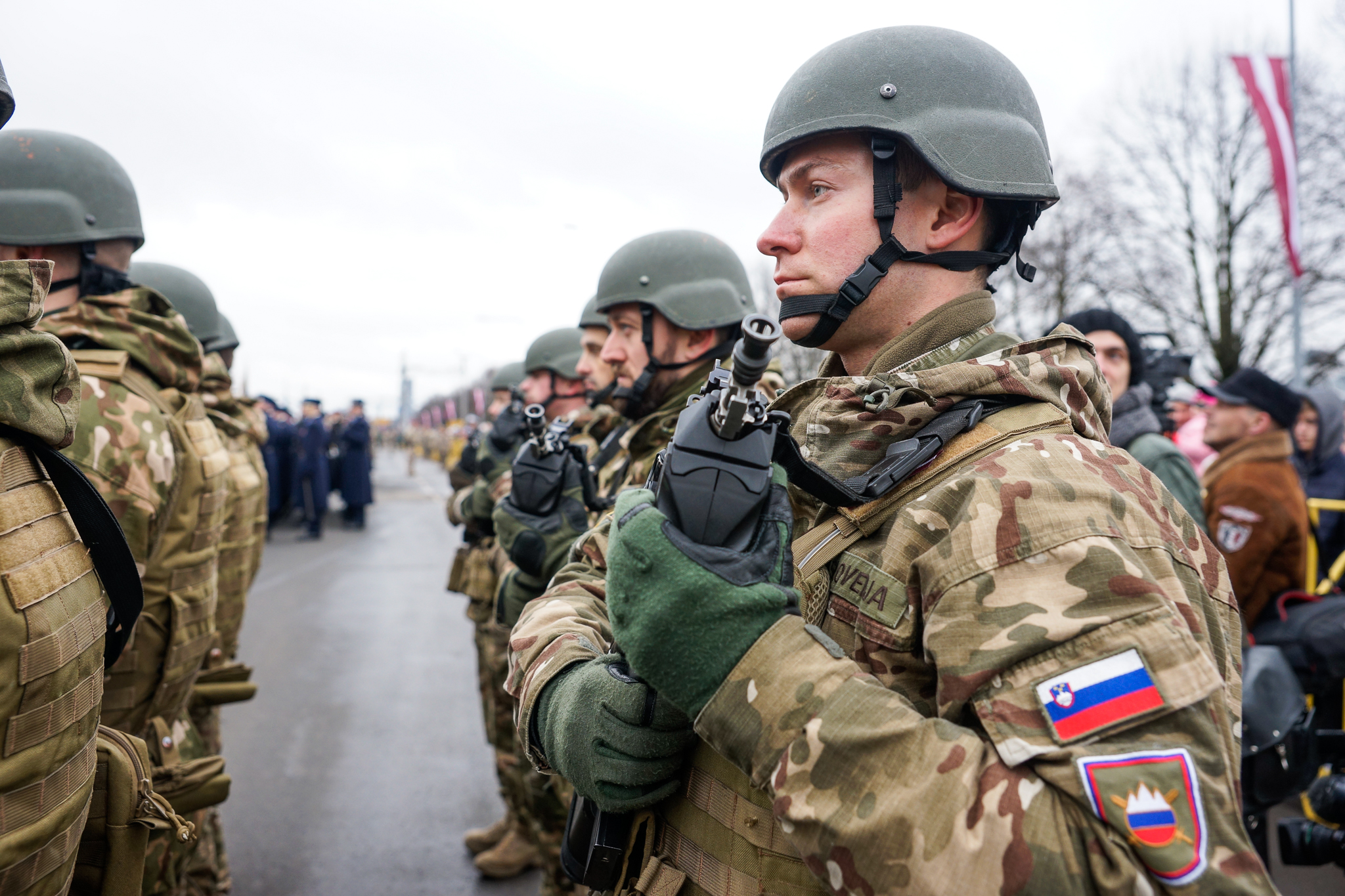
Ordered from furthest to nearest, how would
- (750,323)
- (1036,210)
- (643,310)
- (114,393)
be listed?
(643,310) < (114,393) < (1036,210) < (750,323)

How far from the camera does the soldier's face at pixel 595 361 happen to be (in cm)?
482

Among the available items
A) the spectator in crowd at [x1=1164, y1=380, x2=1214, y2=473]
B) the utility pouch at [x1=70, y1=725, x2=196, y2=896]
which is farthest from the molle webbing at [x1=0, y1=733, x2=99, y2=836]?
the spectator in crowd at [x1=1164, y1=380, x2=1214, y2=473]

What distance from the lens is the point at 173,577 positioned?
9.95ft

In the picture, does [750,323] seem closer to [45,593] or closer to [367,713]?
[45,593]

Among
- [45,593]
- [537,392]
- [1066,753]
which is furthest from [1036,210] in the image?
[537,392]

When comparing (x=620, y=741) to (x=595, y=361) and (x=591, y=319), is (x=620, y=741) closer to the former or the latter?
(x=595, y=361)

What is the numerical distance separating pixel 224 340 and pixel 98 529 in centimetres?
412

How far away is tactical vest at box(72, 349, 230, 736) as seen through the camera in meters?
2.78

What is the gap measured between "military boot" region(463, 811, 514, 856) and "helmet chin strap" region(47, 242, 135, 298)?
3.17 meters

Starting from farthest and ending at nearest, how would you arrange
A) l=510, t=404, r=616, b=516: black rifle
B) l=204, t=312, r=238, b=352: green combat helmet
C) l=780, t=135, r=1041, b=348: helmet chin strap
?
1. l=204, t=312, r=238, b=352: green combat helmet
2. l=510, t=404, r=616, b=516: black rifle
3. l=780, t=135, r=1041, b=348: helmet chin strap

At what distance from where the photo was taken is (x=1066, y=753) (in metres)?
1.05

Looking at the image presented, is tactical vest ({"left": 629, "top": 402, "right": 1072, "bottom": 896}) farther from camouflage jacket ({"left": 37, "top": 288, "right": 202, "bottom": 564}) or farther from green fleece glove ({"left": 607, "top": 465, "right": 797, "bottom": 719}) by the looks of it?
camouflage jacket ({"left": 37, "top": 288, "right": 202, "bottom": 564})

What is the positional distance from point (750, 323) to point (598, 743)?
0.75 m

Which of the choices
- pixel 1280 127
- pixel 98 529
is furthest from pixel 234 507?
pixel 1280 127
